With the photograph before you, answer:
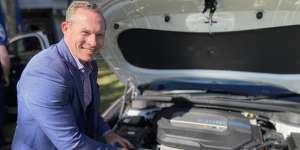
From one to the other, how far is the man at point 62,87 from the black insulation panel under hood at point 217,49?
3.01 ft

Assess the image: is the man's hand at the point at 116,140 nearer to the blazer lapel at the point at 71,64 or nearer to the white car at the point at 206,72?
the white car at the point at 206,72

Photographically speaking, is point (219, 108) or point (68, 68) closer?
point (68, 68)

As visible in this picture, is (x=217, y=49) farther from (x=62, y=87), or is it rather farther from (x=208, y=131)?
(x=62, y=87)

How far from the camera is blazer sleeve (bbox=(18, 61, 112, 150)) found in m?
1.69

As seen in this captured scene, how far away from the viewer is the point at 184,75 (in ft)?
9.29

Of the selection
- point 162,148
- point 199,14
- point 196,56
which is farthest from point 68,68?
point 196,56

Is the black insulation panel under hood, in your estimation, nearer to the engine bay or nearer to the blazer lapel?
the engine bay

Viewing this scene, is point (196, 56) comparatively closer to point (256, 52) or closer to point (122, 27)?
point (256, 52)

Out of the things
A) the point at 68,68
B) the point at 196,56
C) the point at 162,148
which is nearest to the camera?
the point at 68,68

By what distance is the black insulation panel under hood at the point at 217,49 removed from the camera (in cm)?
247

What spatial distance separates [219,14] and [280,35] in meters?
0.47

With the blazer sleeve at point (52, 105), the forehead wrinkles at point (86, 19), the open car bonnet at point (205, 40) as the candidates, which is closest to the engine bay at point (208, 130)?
the open car bonnet at point (205, 40)

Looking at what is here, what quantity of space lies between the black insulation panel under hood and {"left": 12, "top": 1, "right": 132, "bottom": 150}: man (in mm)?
917

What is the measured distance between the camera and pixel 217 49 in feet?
8.71
